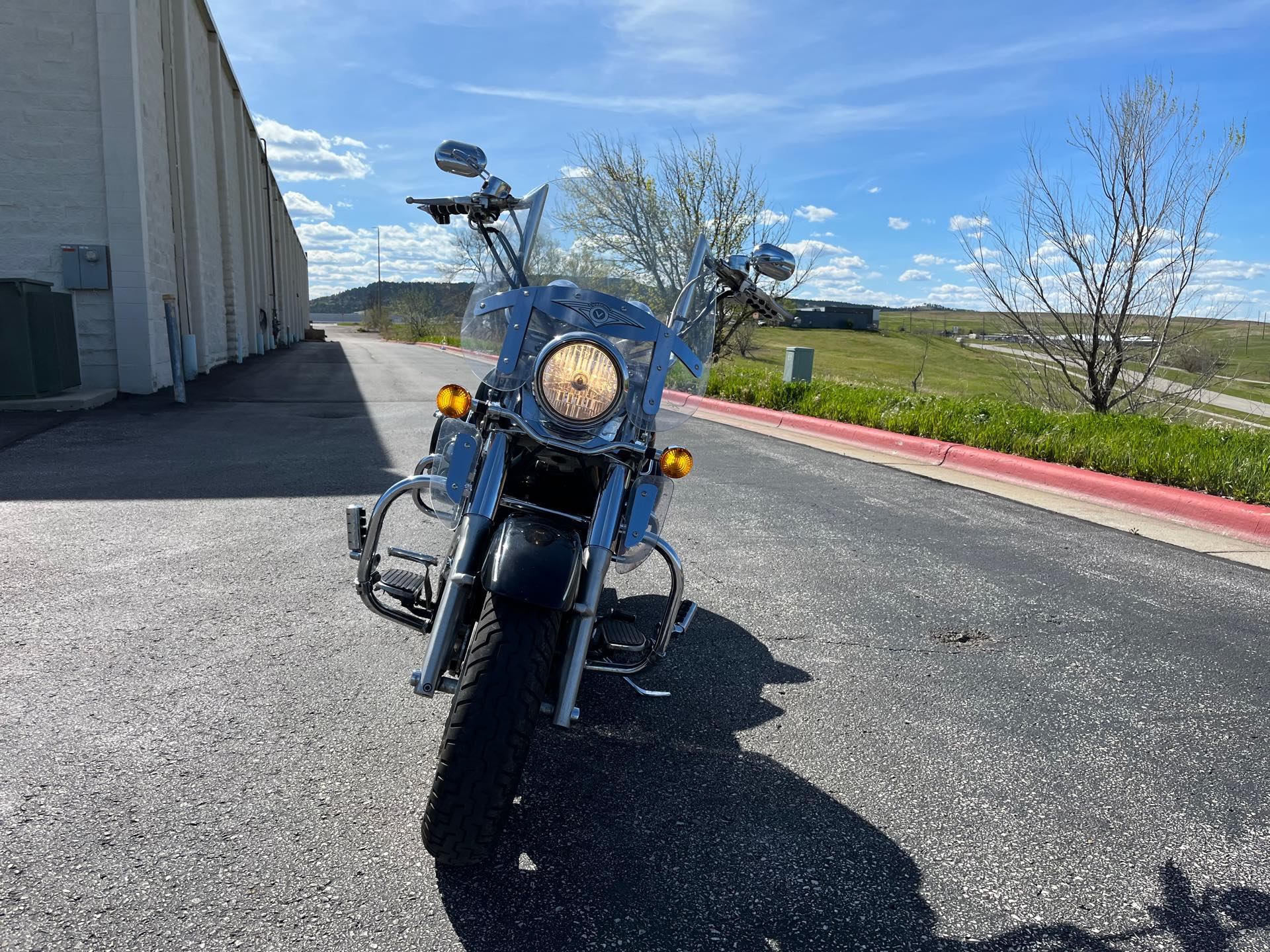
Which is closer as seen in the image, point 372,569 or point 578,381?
point 578,381

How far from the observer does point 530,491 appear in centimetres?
277

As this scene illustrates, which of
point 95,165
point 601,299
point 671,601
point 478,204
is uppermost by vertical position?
point 95,165

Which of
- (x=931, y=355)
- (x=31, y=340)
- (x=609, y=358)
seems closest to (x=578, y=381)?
(x=609, y=358)

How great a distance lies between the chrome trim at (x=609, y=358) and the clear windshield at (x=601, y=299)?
0.11 m

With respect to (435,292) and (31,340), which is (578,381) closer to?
(31,340)

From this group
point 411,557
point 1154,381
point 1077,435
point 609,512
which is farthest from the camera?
point 1154,381

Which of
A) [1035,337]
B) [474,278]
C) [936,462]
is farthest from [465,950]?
[1035,337]

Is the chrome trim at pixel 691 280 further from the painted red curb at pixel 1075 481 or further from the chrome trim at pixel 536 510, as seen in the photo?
the chrome trim at pixel 536 510

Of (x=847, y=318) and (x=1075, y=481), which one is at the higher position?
(x=1075, y=481)

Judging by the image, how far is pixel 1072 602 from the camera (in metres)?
4.68

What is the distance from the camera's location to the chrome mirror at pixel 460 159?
10.4 ft

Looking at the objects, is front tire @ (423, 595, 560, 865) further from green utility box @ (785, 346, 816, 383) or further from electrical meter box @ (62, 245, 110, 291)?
electrical meter box @ (62, 245, 110, 291)

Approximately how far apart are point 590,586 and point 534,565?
0.22m

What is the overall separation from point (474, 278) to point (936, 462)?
672 cm
